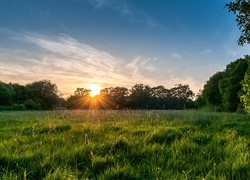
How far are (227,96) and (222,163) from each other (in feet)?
147

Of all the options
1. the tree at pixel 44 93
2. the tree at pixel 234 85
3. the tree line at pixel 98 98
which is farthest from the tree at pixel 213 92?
the tree at pixel 44 93

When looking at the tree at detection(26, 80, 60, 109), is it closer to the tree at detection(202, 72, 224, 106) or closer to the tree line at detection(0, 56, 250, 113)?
the tree line at detection(0, 56, 250, 113)

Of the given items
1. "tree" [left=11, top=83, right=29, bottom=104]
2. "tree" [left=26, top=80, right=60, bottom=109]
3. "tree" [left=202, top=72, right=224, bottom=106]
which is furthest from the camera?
"tree" [left=26, top=80, right=60, bottom=109]

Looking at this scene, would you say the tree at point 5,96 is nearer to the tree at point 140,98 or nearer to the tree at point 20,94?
the tree at point 20,94

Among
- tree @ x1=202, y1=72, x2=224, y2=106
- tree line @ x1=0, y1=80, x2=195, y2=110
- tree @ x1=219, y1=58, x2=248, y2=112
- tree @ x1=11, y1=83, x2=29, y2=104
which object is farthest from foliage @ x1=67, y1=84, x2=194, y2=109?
tree @ x1=219, y1=58, x2=248, y2=112

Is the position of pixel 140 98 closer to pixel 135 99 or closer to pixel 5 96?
pixel 135 99

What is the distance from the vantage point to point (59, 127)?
27.6 feet

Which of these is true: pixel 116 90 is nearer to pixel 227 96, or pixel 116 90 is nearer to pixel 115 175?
pixel 227 96

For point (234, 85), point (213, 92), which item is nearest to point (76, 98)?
point (213, 92)

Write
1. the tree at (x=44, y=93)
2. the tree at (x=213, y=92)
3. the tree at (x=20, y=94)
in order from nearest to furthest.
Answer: the tree at (x=213, y=92)
the tree at (x=20, y=94)
the tree at (x=44, y=93)

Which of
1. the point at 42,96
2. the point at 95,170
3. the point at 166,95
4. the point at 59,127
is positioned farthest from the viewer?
the point at 166,95

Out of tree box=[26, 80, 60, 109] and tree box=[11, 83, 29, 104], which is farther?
tree box=[26, 80, 60, 109]

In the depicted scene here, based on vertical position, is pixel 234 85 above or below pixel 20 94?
below

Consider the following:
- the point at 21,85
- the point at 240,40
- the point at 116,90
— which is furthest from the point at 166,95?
A: the point at 240,40
